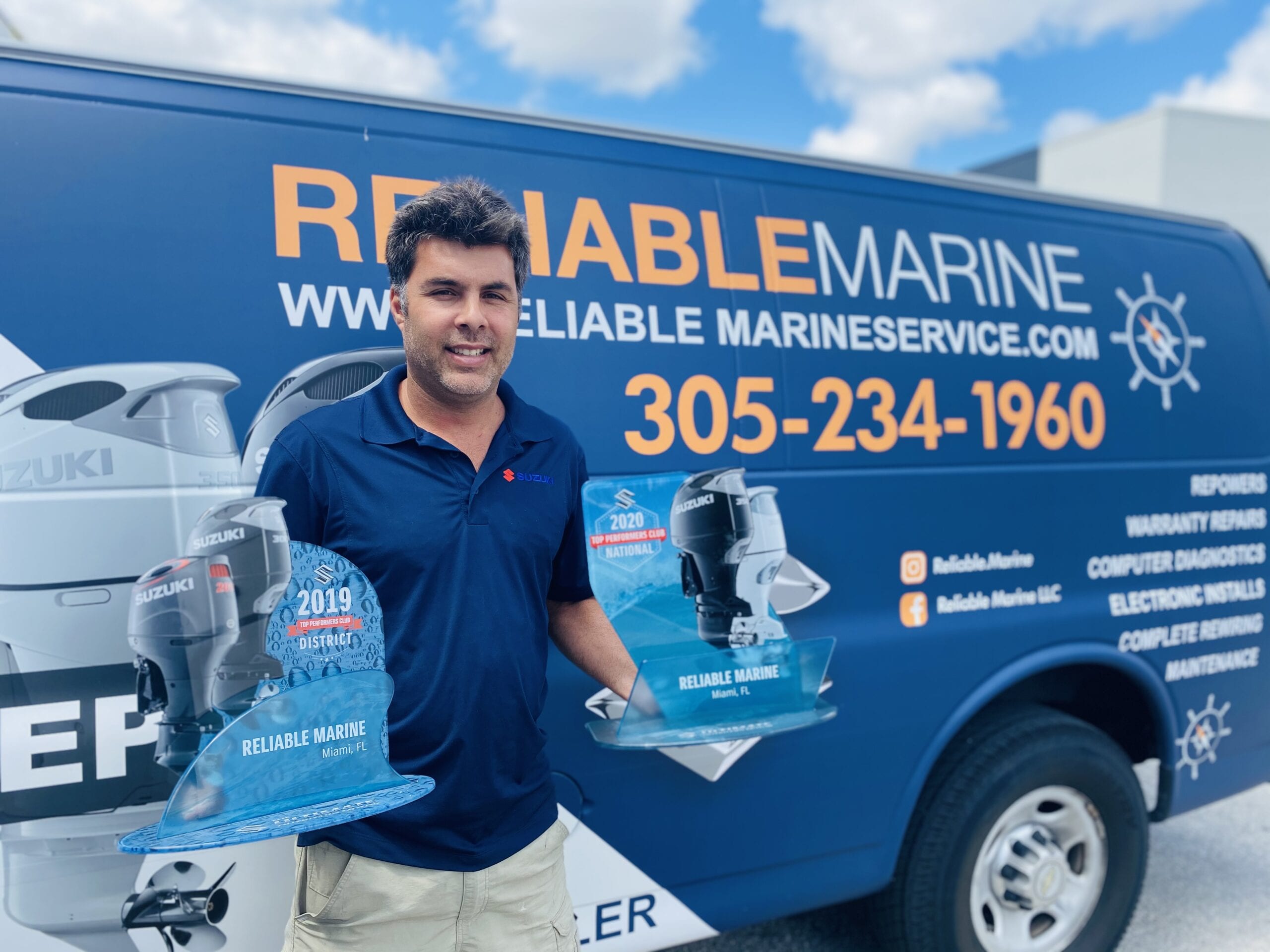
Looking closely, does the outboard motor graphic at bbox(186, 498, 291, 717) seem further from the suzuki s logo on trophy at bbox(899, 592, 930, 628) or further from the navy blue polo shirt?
the suzuki s logo on trophy at bbox(899, 592, 930, 628)

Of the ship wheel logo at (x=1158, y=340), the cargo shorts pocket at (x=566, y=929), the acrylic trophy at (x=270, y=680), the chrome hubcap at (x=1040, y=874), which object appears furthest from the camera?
the ship wheel logo at (x=1158, y=340)

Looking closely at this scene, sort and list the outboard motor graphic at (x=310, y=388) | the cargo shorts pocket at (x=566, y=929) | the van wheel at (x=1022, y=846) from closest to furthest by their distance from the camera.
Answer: the cargo shorts pocket at (x=566, y=929), the outboard motor graphic at (x=310, y=388), the van wheel at (x=1022, y=846)

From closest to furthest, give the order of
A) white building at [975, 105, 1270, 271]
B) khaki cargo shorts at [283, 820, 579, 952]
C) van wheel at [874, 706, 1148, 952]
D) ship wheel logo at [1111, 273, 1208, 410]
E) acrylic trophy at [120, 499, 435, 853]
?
acrylic trophy at [120, 499, 435, 853]
khaki cargo shorts at [283, 820, 579, 952]
van wheel at [874, 706, 1148, 952]
ship wheel logo at [1111, 273, 1208, 410]
white building at [975, 105, 1270, 271]

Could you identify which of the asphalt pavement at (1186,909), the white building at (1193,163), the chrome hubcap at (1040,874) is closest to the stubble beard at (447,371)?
the chrome hubcap at (1040,874)

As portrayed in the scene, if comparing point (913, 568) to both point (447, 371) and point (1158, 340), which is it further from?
point (447, 371)

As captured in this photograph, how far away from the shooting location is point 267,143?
1800 millimetres

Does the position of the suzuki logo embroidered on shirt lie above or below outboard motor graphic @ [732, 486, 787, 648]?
above

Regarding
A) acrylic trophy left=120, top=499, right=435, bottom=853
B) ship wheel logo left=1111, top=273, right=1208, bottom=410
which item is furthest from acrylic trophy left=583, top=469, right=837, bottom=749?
ship wheel logo left=1111, top=273, right=1208, bottom=410

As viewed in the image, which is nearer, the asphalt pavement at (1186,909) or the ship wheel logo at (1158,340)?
the ship wheel logo at (1158,340)

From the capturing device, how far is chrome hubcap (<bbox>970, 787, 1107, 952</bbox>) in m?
2.57

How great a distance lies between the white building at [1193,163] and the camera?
1845 cm

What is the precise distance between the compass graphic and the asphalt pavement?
66 centimetres

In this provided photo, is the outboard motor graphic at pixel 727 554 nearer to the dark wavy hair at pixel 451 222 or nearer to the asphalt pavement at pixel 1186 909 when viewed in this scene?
the dark wavy hair at pixel 451 222

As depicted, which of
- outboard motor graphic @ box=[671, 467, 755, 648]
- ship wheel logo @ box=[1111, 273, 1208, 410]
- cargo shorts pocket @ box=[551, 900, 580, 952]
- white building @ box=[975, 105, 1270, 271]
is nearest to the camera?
cargo shorts pocket @ box=[551, 900, 580, 952]
